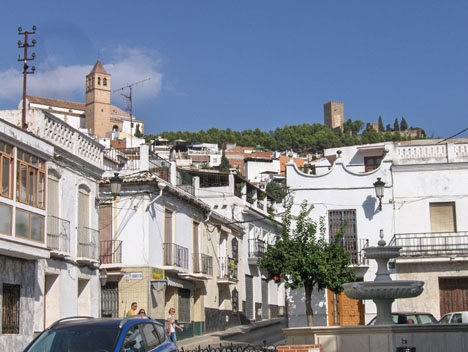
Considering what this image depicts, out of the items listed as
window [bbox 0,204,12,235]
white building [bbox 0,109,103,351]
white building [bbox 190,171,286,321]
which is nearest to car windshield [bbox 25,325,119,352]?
white building [bbox 0,109,103,351]

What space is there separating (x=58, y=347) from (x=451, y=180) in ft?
72.6

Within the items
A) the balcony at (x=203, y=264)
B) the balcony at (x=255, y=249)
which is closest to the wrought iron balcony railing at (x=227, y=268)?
the balcony at (x=203, y=264)

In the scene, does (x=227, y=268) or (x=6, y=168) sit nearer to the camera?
(x=6, y=168)

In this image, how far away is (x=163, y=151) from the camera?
10094 centimetres

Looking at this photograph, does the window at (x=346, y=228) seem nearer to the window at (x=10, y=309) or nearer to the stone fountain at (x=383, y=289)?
the stone fountain at (x=383, y=289)

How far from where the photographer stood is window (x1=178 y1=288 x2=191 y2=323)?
110 ft

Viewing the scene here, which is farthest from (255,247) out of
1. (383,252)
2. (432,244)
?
(383,252)

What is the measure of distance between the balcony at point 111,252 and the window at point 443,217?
1219 cm

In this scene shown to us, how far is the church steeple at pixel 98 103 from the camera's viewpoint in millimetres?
161250

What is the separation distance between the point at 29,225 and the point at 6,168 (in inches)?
72.5

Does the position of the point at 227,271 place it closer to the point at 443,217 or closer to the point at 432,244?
the point at 432,244

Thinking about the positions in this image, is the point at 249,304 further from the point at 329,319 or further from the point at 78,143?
the point at 78,143

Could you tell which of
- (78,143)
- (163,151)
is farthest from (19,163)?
(163,151)

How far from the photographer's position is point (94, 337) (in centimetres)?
1092
